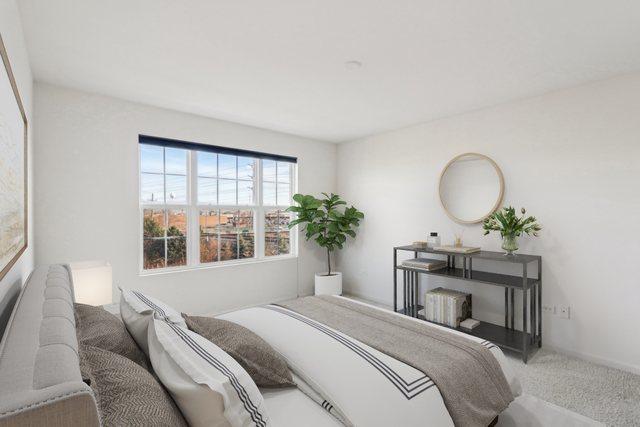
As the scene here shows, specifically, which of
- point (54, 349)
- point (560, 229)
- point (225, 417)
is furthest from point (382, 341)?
point (560, 229)

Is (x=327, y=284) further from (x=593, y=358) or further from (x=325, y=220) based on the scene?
(x=593, y=358)

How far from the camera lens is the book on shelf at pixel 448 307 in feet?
11.2

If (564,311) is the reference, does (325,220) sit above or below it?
above

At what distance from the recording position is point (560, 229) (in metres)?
3.08

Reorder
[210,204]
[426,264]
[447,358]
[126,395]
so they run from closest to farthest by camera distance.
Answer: [126,395] → [447,358] → [426,264] → [210,204]

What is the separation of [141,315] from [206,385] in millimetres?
648

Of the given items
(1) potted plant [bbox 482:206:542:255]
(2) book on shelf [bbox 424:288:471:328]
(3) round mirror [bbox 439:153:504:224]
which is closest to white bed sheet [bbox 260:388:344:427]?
(2) book on shelf [bbox 424:288:471:328]

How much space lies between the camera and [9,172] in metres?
1.35

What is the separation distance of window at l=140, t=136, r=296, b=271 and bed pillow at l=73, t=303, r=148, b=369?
2.30m

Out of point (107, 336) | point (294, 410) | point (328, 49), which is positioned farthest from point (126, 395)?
point (328, 49)

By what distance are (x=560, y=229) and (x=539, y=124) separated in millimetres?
1023

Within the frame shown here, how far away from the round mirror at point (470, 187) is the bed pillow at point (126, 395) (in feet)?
11.3

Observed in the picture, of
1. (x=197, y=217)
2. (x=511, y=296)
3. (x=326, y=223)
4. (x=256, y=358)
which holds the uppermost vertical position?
(x=197, y=217)

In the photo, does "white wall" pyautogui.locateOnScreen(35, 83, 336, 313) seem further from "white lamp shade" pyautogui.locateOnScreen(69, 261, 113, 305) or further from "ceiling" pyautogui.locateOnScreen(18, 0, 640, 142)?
"white lamp shade" pyautogui.locateOnScreen(69, 261, 113, 305)
